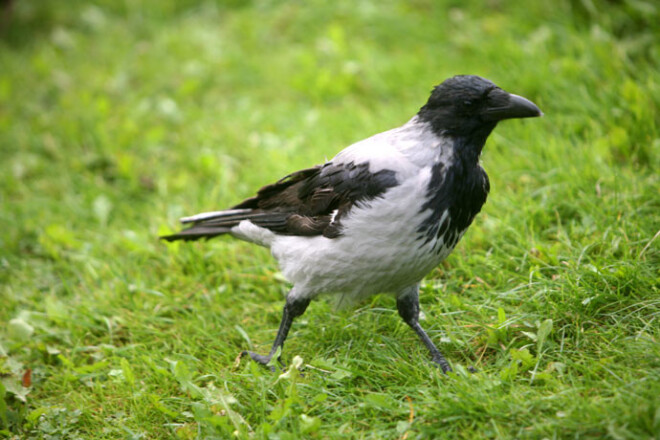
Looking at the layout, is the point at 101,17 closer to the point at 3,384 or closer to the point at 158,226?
the point at 158,226

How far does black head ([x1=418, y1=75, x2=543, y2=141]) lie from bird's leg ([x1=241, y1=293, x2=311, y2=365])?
3.92 feet

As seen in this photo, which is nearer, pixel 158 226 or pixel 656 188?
pixel 656 188

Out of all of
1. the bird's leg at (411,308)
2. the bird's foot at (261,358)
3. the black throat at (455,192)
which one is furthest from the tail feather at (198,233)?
the black throat at (455,192)

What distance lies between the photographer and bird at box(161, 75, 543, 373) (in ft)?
9.23

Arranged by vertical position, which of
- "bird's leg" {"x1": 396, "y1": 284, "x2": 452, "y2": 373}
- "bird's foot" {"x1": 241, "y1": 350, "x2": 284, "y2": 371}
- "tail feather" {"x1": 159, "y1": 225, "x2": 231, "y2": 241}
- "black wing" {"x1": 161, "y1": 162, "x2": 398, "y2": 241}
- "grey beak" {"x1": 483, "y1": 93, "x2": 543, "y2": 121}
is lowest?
"bird's foot" {"x1": 241, "y1": 350, "x2": 284, "y2": 371}

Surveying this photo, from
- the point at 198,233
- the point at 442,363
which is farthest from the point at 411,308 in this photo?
the point at 198,233

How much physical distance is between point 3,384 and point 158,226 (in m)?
1.65

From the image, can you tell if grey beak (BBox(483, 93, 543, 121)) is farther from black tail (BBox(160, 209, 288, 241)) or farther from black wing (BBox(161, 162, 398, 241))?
black tail (BBox(160, 209, 288, 241))

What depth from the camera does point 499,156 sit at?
14.3ft

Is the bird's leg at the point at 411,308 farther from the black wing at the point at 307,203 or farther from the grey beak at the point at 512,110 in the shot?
the grey beak at the point at 512,110

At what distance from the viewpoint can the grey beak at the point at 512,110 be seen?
2.85 meters

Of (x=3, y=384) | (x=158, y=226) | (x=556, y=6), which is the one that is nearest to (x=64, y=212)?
(x=158, y=226)

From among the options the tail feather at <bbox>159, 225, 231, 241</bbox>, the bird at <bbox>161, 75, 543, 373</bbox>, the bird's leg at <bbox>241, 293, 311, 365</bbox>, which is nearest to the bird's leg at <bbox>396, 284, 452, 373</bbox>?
the bird at <bbox>161, 75, 543, 373</bbox>

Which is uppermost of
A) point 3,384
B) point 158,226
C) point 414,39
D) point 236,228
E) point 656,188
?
point 414,39
